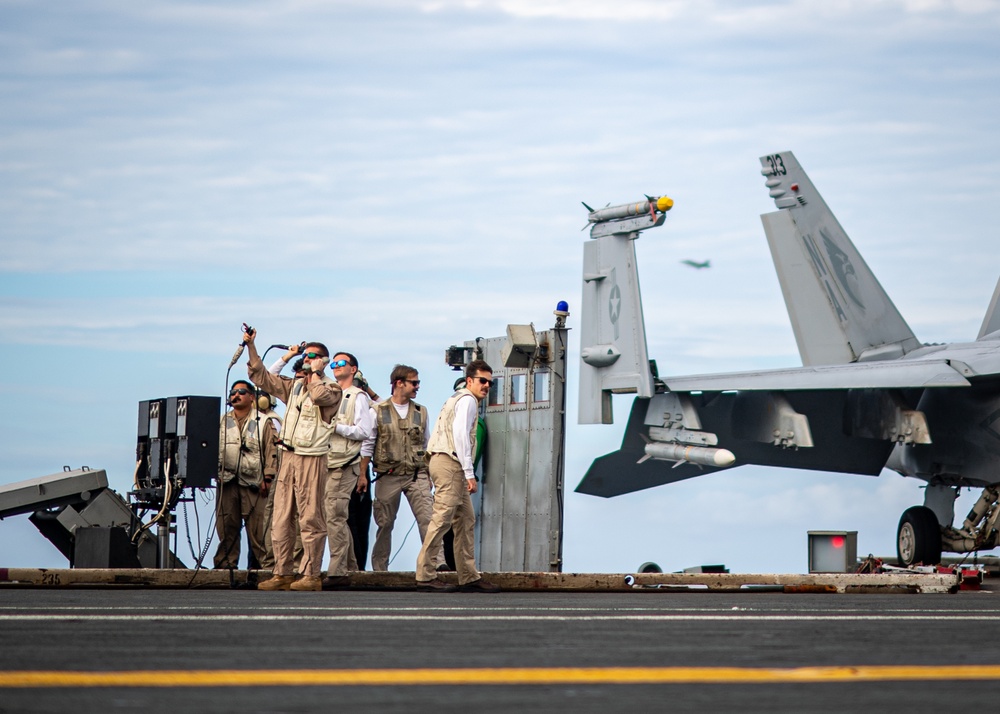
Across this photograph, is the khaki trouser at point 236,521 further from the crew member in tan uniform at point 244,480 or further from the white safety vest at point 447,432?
the white safety vest at point 447,432

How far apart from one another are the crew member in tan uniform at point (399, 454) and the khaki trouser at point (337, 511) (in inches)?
28.5

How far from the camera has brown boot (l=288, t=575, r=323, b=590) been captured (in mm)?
9664

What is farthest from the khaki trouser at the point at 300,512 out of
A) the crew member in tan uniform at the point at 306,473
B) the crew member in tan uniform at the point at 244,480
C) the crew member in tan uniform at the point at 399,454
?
the crew member in tan uniform at the point at 244,480

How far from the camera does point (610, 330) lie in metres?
15.4

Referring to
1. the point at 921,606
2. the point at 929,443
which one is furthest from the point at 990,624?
the point at 929,443

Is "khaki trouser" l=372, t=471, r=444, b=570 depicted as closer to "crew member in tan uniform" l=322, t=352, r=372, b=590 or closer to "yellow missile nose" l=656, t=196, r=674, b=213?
"crew member in tan uniform" l=322, t=352, r=372, b=590

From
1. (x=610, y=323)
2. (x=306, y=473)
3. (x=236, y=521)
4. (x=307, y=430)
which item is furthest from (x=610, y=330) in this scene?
(x=306, y=473)

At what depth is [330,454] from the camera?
10047 mm

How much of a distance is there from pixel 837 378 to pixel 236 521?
7250 millimetres

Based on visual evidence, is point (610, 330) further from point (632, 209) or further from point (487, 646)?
point (487, 646)

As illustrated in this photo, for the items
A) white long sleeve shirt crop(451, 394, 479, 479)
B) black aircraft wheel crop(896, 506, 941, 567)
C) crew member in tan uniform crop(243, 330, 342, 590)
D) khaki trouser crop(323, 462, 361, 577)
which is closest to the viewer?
white long sleeve shirt crop(451, 394, 479, 479)

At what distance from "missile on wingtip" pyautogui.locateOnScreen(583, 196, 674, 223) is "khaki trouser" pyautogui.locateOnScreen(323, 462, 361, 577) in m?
5.37

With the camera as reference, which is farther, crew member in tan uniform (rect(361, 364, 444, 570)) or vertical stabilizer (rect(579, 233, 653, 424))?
vertical stabilizer (rect(579, 233, 653, 424))

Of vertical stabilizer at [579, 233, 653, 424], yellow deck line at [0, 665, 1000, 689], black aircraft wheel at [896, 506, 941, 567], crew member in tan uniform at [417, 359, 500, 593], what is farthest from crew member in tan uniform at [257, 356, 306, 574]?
black aircraft wheel at [896, 506, 941, 567]
